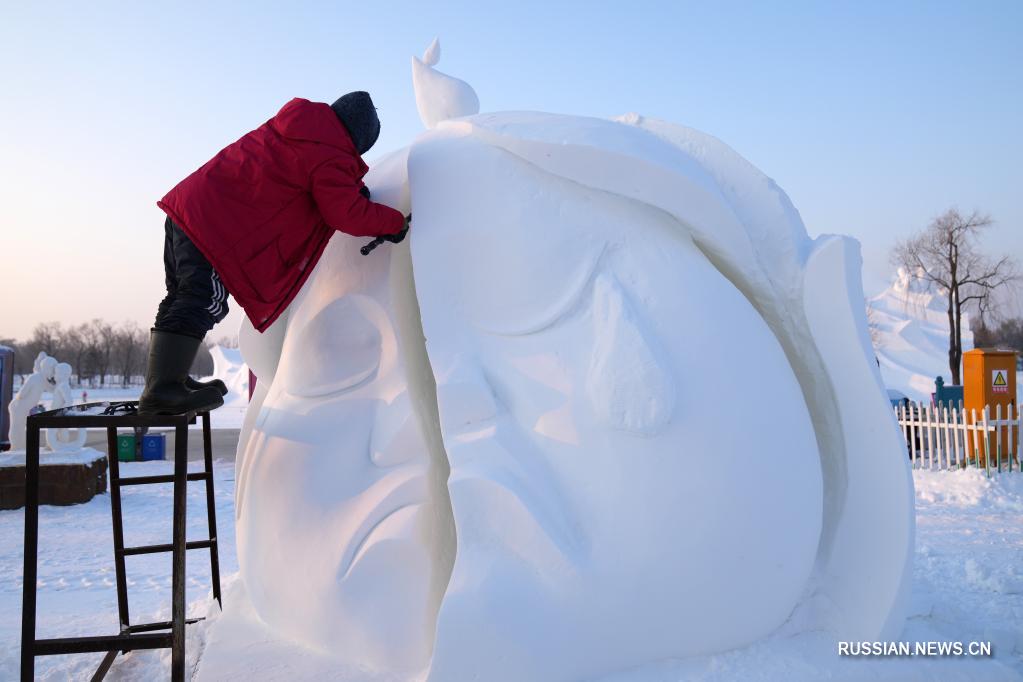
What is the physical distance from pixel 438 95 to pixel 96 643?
9.93ft

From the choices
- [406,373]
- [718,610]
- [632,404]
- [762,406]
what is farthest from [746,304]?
[406,373]

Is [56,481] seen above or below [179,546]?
below

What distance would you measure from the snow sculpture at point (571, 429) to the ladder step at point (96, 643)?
22.8 inches

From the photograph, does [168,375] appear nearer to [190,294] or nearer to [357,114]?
[190,294]

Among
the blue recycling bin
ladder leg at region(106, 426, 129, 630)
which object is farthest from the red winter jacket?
the blue recycling bin

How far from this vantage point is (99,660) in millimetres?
3963

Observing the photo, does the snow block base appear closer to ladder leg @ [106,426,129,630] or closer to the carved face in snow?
ladder leg @ [106,426,129,630]

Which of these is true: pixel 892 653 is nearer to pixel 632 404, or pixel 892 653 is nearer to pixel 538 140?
pixel 632 404

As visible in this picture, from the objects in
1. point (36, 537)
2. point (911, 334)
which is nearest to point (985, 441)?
point (36, 537)

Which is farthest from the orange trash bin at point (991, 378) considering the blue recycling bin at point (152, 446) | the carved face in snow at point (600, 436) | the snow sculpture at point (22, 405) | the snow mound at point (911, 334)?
the snow mound at point (911, 334)

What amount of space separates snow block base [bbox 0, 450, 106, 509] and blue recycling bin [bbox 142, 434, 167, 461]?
3571 mm

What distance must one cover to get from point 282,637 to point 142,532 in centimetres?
567

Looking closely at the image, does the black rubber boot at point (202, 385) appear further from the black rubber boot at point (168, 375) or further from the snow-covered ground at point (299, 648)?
the snow-covered ground at point (299, 648)

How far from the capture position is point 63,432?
10273 millimetres
